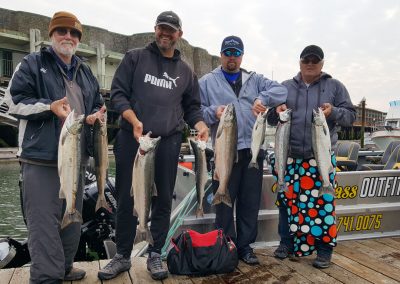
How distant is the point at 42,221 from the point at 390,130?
22.1m

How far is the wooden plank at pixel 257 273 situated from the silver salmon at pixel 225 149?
0.76 meters

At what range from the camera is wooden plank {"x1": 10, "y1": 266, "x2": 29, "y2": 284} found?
3.33 m

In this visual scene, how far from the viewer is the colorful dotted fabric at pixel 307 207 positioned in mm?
3855

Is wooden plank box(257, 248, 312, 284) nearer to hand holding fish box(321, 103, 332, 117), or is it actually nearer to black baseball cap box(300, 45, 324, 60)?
hand holding fish box(321, 103, 332, 117)

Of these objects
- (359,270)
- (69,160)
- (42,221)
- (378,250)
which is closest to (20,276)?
(42,221)

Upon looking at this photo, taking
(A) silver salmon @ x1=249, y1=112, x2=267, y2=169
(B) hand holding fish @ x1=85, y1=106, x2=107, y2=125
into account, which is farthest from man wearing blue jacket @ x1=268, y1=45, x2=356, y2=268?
(B) hand holding fish @ x1=85, y1=106, x2=107, y2=125

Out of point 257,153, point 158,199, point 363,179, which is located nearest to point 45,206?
point 158,199

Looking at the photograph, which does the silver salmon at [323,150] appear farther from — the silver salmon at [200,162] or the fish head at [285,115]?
the silver salmon at [200,162]

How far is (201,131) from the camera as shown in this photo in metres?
3.55

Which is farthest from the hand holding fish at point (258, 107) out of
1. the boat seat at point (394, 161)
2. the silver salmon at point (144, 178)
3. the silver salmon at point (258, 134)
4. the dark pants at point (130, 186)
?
the boat seat at point (394, 161)

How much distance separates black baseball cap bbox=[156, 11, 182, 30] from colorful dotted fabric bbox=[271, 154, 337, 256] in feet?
6.27

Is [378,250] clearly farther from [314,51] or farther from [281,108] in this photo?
[314,51]

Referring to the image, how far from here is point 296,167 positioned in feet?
13.0

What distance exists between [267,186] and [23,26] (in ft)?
111
